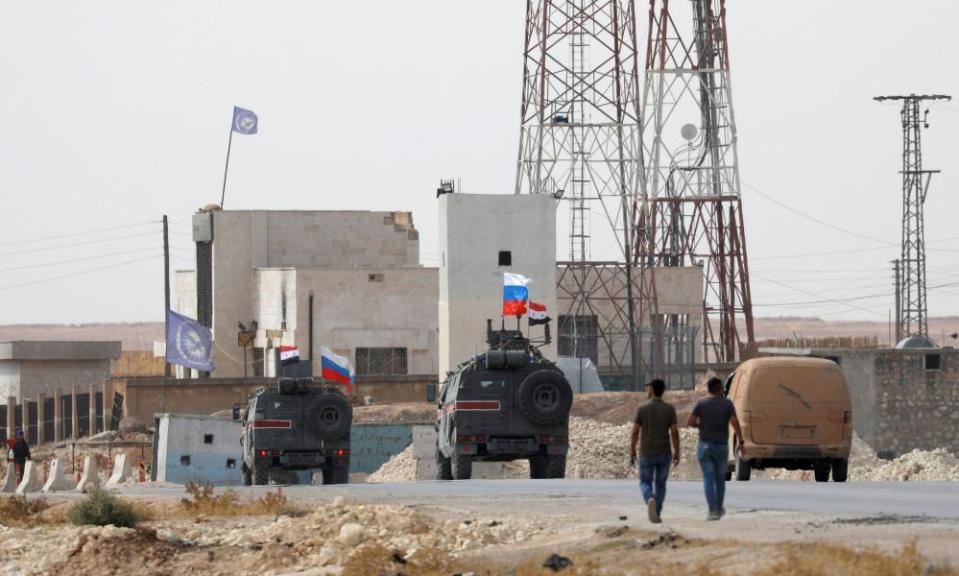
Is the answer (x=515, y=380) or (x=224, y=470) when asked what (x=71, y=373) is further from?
(x=515, y=380)

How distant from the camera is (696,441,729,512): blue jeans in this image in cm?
1967

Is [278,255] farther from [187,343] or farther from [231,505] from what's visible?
[231,505]

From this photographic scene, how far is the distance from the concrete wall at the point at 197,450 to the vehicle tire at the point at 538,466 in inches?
671

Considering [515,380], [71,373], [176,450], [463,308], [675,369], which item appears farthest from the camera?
[71,373]

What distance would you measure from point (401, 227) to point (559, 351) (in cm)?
1355

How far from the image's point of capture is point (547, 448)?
112 ft

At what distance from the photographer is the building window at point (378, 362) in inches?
2987

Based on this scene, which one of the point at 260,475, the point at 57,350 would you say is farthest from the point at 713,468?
the point at 57,350

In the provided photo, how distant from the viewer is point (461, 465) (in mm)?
34375

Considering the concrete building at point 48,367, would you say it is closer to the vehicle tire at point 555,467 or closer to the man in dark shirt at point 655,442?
the vehicle tire at point 555,467

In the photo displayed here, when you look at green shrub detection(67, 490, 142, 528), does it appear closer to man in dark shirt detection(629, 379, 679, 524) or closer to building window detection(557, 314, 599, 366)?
man in dark shirt detection(629, 379, 679, 524)

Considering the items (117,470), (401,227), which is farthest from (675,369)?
(117,470)

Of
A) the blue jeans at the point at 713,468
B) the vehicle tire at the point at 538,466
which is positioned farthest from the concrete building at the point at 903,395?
the blue jeans at the point at 713,468

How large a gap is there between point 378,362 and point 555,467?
41.9 metres
